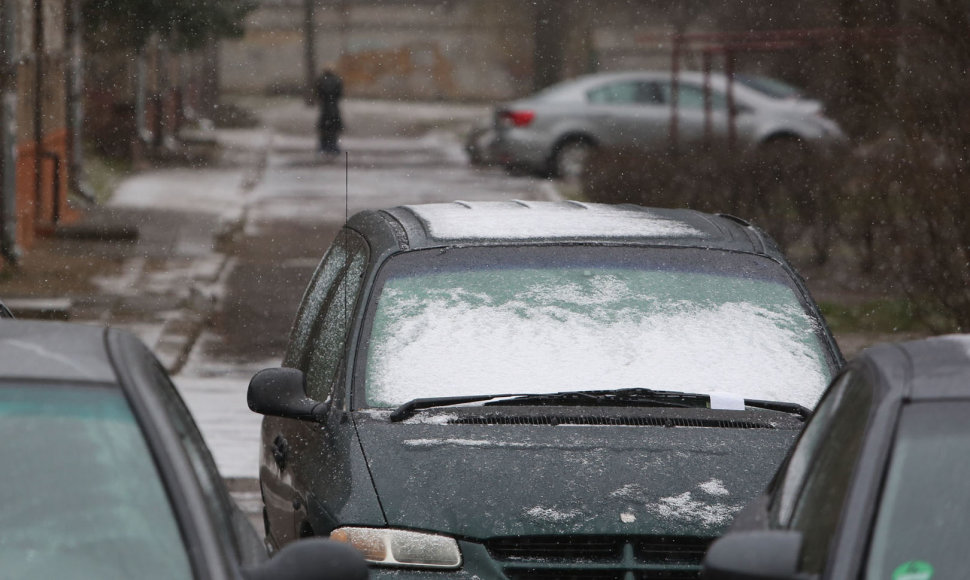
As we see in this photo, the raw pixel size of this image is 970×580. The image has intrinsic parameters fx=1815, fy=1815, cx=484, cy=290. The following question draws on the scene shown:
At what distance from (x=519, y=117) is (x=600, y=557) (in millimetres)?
22759

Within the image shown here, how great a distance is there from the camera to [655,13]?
3422 centimetres

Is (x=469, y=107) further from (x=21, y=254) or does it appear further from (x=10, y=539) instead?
(x=10, y=539)

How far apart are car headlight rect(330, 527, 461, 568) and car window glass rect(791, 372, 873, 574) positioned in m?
1.11

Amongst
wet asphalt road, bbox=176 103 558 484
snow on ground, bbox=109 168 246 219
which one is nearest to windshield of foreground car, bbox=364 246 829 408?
wet asphalt road, bbox=176 103 558 484

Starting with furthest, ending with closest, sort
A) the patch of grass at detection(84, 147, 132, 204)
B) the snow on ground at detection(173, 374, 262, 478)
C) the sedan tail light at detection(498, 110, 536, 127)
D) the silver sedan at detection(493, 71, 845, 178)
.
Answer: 1. the sedan tail light at detection(498, 110, 536, 127)
2. the silver sedan at detection(493, 71, 845, 178)
3. the patch of grass at detection(84, 147, 132, 204)
4. the snow on ground at detection(173, 374, 262, 478)

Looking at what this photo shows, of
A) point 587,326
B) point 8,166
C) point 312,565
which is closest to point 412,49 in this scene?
point 8,166

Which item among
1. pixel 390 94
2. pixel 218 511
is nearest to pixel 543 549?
pixel 218 511

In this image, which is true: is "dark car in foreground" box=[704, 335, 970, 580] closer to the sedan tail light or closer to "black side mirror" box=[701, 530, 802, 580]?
"black side mirror" box=[701, 530, 802, 580]

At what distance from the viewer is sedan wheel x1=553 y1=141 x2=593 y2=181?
26984mm

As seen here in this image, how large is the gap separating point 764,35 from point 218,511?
1692cm

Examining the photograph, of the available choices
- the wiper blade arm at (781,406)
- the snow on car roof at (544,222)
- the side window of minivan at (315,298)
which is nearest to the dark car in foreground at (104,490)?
the wiper blade arm at (781,406)

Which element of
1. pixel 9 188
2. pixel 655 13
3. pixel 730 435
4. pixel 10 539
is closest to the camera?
pixel 10 539

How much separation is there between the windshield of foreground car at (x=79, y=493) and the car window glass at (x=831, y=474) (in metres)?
1.22

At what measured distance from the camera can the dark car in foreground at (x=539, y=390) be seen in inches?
186
